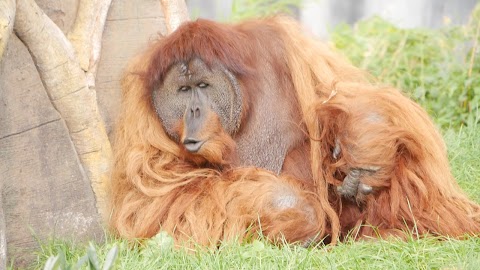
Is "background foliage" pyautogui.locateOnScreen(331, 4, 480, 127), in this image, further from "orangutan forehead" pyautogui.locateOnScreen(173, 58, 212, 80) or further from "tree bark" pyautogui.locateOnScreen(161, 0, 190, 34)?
"orangutan forehead" pyautogui.locateOnScreen(173, 58, 212, 80)

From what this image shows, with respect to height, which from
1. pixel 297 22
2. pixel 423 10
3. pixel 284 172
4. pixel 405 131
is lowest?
pixel 423 10

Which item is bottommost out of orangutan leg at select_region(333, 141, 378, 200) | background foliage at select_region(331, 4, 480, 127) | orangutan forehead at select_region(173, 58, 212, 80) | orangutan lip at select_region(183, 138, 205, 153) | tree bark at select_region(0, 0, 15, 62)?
background foliage at select_region(331, 4, 480, 127)

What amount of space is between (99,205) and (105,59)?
753 millimetres

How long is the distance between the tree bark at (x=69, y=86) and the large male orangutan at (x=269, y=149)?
0.09 metres

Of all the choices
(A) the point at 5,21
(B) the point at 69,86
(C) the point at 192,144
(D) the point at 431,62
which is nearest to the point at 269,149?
(C) the point at 192,144

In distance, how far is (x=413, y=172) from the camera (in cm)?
379

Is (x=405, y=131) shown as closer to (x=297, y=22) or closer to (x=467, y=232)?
(x=467, y=232)

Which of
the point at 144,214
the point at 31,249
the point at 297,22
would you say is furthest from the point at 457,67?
the point at 31,249

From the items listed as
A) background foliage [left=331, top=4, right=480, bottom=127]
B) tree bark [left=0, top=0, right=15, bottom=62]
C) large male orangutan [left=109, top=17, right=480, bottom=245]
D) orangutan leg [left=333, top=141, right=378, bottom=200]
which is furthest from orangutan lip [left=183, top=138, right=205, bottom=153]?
background foliage [left=331, top=4, right=480, bottom=127]

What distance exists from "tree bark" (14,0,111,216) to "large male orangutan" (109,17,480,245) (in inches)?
3.7

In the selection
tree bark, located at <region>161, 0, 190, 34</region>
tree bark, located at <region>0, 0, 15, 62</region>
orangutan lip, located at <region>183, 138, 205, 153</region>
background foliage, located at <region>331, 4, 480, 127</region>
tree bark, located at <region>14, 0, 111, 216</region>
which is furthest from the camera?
background foliage, located at <region>331, 4, 480, 127</region>

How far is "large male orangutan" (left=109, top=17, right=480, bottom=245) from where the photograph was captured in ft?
12.4

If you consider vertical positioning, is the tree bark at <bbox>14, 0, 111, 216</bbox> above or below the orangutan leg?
above

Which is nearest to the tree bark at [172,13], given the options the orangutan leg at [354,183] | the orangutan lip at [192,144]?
the orangutan lip at [192,144]
